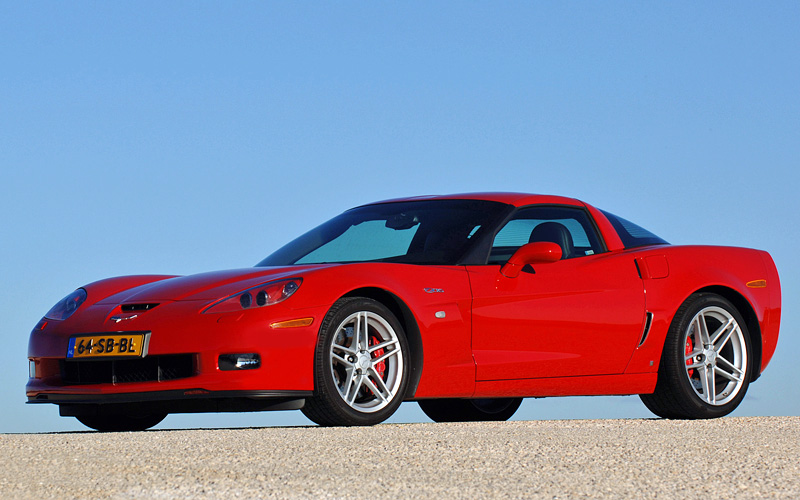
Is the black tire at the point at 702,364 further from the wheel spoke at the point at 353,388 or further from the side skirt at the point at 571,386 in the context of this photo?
the wheel spoke at the point at 353,388

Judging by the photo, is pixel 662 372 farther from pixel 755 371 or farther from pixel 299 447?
pixel 299 447

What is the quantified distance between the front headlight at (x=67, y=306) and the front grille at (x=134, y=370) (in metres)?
0.47

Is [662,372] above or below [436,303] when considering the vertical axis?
below

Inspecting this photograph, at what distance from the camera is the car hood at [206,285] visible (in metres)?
6.55

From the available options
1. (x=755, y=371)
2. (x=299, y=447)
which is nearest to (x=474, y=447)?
(x=299, y=447)

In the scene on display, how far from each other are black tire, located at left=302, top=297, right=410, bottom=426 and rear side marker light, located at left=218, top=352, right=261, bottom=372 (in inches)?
12.9

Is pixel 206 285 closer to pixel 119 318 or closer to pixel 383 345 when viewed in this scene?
pixel 119 318

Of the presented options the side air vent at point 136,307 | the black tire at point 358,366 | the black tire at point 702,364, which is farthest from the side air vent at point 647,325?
the side air vent at point 136,307

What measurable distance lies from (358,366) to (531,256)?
1.40m

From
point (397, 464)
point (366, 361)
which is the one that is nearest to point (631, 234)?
point (366, 361)

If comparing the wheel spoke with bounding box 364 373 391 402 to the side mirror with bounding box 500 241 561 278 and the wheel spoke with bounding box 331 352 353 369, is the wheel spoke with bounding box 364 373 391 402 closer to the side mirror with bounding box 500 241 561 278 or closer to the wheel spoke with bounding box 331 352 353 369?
the wheel spoke with bounding box 331 352 353 369

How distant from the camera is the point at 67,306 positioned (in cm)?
719

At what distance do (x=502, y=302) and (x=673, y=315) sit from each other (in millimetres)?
1603

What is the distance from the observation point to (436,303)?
675 centimetres
